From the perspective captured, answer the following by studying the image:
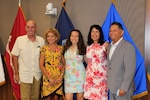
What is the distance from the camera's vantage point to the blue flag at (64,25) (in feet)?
10.8

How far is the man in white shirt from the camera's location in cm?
296

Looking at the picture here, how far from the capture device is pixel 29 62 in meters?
2.96

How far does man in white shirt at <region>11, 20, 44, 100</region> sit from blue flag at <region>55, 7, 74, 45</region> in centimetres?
45

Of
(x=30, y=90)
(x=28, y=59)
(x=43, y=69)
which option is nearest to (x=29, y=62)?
(x=28, y=59)

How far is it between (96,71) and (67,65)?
1.37 feet

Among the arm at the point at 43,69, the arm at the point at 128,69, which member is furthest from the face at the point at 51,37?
the arm at the point at 128,69

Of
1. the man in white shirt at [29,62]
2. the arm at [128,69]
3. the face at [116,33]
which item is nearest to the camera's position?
the arm at [128,69]

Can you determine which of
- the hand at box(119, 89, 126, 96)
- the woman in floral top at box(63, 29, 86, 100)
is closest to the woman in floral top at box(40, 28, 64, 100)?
the woman in floral top at box(63, 29, 86, 100)

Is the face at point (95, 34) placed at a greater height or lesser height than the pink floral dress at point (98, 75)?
greater

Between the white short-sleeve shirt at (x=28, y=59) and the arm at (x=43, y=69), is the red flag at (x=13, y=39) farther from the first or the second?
the arm at (x=43, y=69)

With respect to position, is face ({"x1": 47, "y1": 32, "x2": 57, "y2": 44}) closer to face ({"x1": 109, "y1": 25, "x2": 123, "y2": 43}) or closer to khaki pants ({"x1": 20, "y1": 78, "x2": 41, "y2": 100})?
khaki pants ({"x1": 20, "y1": 78, "x2": 41, "y2": 100})

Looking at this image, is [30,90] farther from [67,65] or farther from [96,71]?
[96,71]

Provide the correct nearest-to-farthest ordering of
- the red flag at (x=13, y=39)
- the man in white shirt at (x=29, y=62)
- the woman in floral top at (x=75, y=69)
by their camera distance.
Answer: the woman in floral top at (x=75, y=69) < the man in white shirt at (x=29, y=62) < the red flag at (x=13, y=39)

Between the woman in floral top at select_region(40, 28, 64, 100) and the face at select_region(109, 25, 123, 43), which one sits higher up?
the face at select_region(109, 25, 123, 43)
